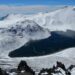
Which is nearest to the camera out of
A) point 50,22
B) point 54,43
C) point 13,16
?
point 54,43

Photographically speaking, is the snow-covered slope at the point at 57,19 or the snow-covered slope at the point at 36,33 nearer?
the snow-covered slope at the point at 36,33

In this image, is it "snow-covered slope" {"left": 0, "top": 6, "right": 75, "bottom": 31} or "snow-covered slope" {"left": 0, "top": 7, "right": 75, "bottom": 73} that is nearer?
"snow-covered slope" {"left": 0, "top": 7, "right": 75, "bottom": 73}

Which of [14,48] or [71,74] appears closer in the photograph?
[71,74]

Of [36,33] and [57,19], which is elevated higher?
[36,33]

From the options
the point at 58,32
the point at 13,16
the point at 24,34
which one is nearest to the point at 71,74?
the point at 24,34

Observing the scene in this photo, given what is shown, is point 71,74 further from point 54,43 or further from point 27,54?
point 54,43

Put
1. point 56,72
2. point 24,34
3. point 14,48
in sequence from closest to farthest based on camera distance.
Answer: point 56,72, point 14,48, point 24,34

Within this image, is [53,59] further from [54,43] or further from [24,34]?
[24,34]

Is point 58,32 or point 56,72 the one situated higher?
point 56,72

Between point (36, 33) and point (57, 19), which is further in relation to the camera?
point (57, 19)
